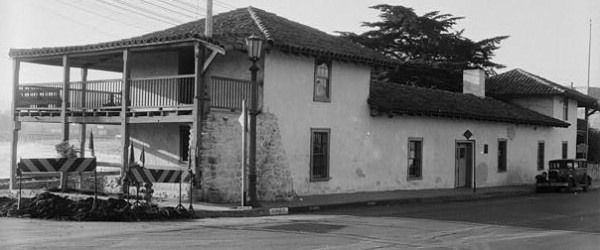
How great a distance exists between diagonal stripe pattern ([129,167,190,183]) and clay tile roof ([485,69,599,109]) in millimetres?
26330

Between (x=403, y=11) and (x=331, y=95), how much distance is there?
2394 cm

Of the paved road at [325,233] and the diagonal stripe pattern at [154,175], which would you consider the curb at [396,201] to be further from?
the diagonal stripe pattern at [154,175]

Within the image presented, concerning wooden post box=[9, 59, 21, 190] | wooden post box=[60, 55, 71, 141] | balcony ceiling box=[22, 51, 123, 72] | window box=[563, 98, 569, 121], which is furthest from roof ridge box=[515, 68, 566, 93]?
wooden post box=[9, 59, 21, 190]

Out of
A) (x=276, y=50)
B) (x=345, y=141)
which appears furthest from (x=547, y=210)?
(x=276, y=50)

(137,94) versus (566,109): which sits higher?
(566,109)

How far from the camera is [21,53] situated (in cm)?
2191

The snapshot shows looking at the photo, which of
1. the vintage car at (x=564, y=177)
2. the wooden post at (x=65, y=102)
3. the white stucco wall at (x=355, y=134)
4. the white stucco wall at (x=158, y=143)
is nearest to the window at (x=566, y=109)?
the vintage car at (x=564, y=177)

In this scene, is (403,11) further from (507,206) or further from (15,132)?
(15,132)

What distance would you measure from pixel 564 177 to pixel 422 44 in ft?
57.2

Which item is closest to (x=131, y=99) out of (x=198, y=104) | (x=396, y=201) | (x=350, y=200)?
(x=198, y=104)

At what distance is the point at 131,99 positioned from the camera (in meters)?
21.7

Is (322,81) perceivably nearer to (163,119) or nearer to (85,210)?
(163,119)

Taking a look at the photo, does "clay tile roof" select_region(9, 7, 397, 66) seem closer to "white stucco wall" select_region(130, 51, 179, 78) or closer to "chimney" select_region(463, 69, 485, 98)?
"white stucco wall" select_region(130, 51, 179, 78)

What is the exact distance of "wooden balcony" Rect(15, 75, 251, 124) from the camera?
19.0 meters
